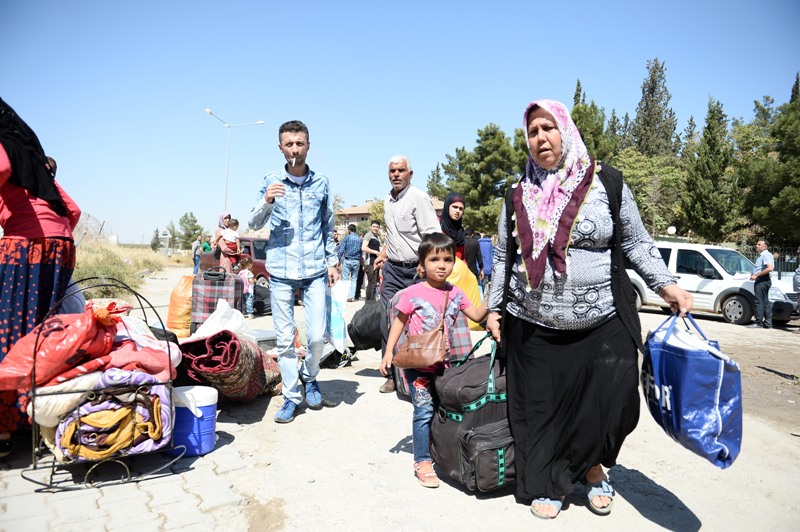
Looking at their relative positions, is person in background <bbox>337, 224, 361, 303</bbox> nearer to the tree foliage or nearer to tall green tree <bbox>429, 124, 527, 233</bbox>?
tall green tree <bbox>429, 124, 527, 233</bbox>

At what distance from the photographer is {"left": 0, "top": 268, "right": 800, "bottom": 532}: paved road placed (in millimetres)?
2686

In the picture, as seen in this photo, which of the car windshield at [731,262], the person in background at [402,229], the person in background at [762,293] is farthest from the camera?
the car windshield at [731,262]

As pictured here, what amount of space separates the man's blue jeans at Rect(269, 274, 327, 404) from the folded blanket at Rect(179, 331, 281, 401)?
0.94ft

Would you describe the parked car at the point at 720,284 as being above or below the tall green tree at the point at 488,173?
below

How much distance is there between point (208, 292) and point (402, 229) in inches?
114

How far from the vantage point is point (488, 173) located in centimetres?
4112

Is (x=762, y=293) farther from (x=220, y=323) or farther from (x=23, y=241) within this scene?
(x=23, y=241)

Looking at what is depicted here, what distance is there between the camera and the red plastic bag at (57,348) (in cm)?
292

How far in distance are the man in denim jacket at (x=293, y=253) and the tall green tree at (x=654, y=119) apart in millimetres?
70843

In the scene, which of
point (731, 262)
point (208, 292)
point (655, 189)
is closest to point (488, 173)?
point (655, 189)

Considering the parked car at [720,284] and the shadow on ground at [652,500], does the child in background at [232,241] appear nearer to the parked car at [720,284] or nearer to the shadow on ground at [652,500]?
the shadow on ground at [652,500]

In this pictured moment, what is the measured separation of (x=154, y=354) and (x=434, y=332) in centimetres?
176

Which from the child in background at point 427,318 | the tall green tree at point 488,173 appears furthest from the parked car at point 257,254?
the tall green tree at point 488,173

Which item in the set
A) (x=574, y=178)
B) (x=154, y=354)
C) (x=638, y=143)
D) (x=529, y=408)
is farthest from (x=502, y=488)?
(x=638, y=143)
